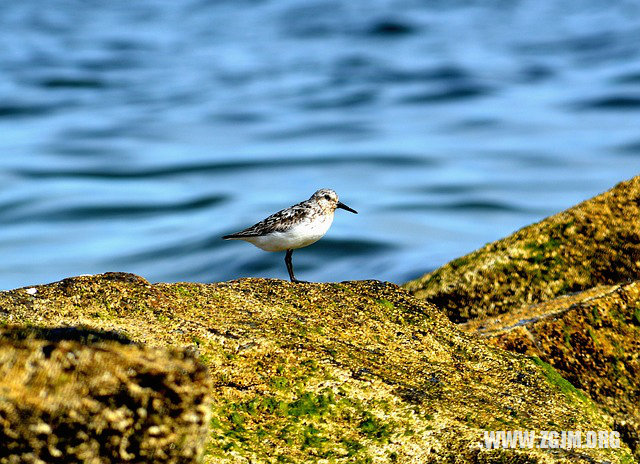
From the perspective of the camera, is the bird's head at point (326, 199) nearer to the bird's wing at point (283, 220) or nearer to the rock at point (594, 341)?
the bird's wing at point (283, 220)

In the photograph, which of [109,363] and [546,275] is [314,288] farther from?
[109,363]

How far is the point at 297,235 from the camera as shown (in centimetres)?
781

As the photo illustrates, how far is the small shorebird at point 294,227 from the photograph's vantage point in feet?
25.7

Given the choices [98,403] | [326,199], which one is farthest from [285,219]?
[98,403]

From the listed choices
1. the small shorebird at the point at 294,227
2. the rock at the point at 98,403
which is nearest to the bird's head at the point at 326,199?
the small shorebird at the point at 294,227

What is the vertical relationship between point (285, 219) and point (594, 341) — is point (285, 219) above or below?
above

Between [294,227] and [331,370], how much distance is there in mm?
3297

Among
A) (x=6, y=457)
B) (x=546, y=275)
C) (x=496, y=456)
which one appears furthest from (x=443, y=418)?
(x=546, y=275)

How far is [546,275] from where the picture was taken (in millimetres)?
6980

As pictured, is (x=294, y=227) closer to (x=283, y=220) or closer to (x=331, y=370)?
(x=283, y=220)

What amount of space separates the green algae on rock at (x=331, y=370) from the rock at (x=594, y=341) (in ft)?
1.40

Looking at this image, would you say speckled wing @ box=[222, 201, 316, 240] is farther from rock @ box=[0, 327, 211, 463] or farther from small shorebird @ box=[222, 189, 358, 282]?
rock @ box=[0, 327, 211, 463]

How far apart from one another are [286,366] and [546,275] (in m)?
3.16

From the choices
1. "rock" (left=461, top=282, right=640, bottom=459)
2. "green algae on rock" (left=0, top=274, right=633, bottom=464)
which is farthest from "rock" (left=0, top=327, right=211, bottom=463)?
"rock" (left=461, top=282, right=640, bottom=459)
